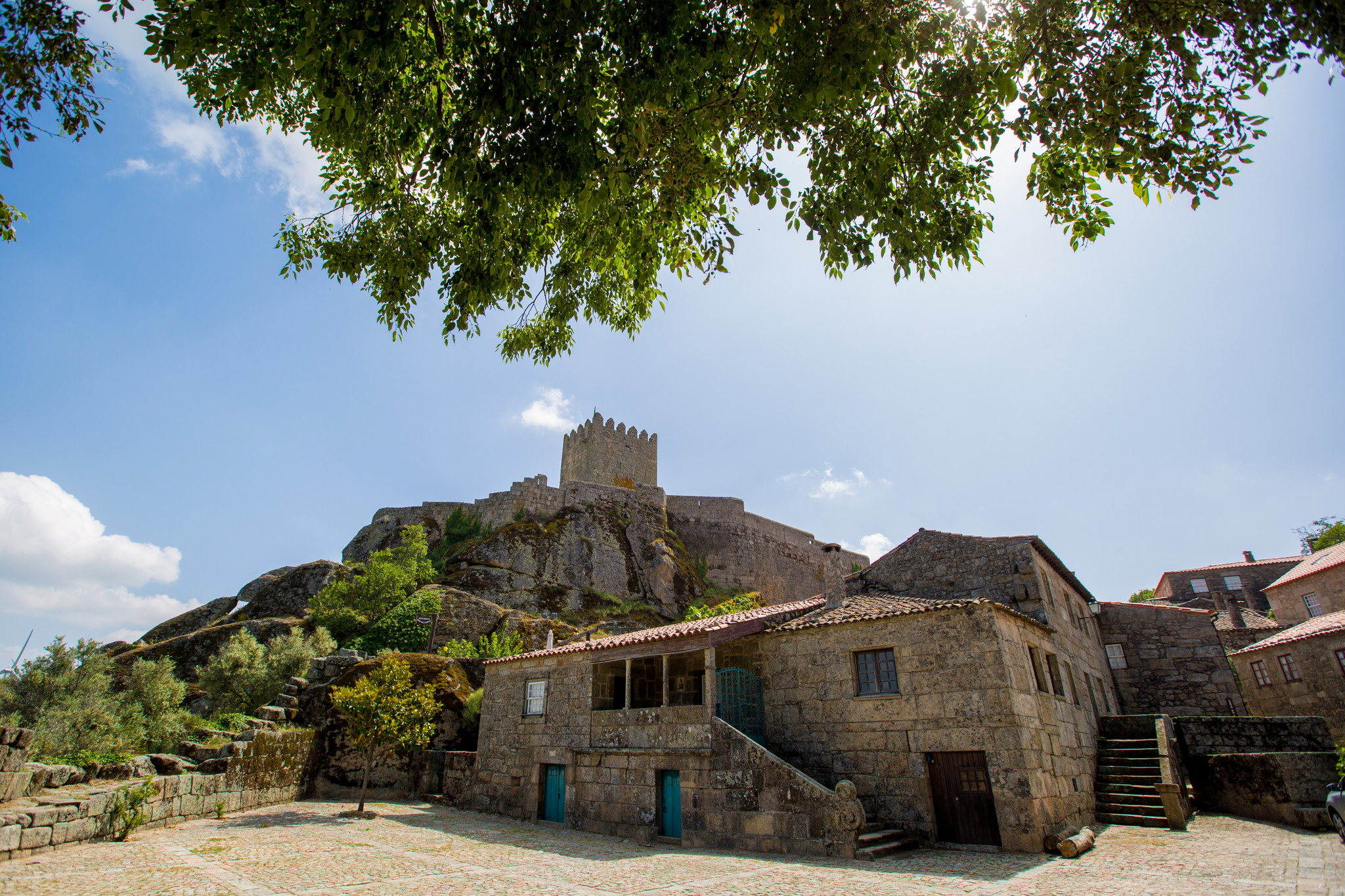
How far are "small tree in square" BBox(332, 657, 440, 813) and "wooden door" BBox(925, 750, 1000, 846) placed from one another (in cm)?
1106

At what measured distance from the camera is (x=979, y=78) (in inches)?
263

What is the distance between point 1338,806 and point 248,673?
24.7 meters

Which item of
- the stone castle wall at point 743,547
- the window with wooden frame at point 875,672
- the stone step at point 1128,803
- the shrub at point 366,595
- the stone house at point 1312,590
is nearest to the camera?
the window with wooden frame at point 875,672

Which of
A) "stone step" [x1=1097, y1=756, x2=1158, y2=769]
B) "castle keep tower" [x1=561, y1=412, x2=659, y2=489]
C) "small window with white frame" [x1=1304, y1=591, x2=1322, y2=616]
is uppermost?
"castle keep tower" [x1=561, y1=412, x2=659, y2=489]

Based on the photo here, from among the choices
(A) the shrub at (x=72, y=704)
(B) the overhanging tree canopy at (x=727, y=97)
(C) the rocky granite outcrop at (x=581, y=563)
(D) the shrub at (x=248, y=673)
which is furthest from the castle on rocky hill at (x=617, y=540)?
(B) the overhanging tree canopy at (x=727, y=97)

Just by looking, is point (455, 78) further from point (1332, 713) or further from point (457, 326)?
point (1332, 713)

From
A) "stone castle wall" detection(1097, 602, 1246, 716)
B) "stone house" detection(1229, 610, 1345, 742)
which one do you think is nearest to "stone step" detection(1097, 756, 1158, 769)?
"stone castle wall" detection(1097, 602, 1246, 716)

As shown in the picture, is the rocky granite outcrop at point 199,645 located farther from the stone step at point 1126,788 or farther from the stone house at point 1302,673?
the stone house at point 1302,673

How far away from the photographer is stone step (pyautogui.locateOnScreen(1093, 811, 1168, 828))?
12.2 metres

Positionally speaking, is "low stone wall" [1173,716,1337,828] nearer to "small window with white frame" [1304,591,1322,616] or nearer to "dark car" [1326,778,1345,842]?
"dark car" [1326,778,1345,842]

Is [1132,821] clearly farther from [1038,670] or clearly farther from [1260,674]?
Answer: [1260,674]

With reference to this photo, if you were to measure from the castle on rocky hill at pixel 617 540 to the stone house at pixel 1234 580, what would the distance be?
1908cm

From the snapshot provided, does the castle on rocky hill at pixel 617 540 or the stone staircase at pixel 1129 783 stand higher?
the castle on rocky hill at pixel 617 540

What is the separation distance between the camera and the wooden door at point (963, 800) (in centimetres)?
1061
